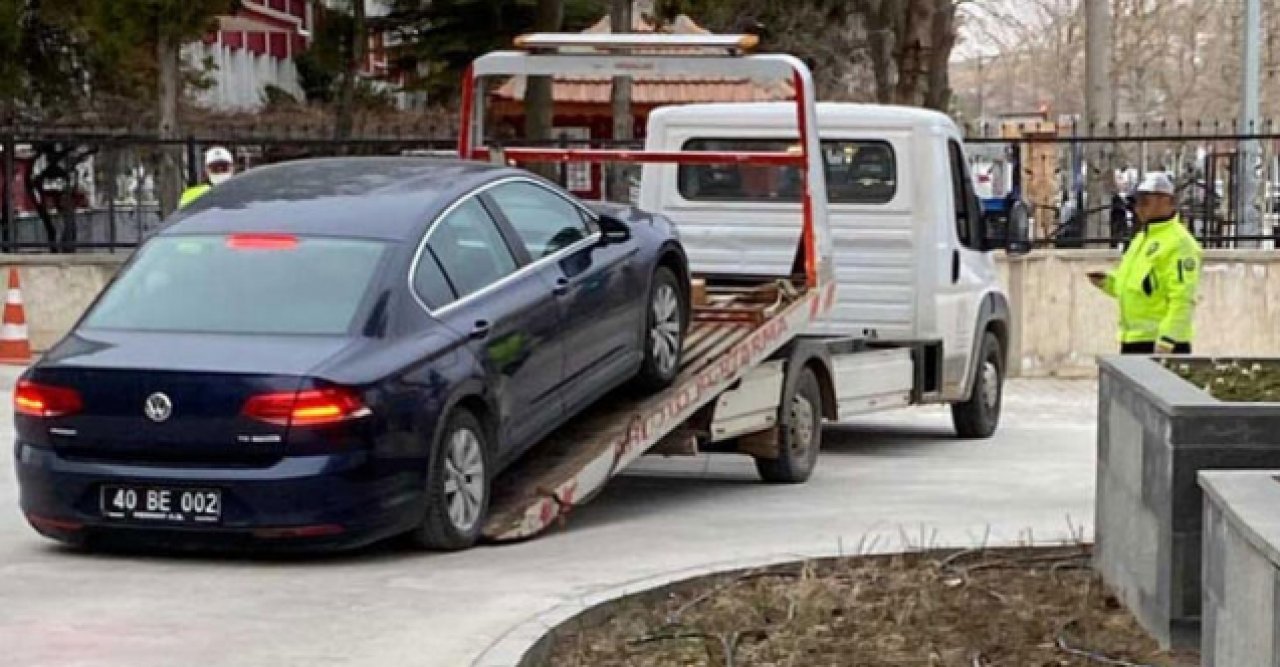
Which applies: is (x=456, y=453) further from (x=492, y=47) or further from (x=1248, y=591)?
(x=492, y=47)

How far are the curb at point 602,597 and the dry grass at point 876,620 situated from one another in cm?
6

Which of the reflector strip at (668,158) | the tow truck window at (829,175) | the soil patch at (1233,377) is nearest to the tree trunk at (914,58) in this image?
the tow truck window at (829,175)

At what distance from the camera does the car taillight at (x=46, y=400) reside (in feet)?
28.9

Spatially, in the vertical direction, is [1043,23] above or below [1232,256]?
above

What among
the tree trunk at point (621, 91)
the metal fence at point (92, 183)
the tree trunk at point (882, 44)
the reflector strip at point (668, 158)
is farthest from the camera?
the tree trunk at point (882, 44)

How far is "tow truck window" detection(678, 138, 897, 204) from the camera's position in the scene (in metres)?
14.1

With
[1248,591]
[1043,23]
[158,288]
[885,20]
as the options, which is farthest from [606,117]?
[1043,23]

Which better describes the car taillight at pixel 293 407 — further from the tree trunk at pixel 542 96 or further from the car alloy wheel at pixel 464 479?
→ the tree trunk at pixel 542 96

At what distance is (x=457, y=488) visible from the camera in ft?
30.2

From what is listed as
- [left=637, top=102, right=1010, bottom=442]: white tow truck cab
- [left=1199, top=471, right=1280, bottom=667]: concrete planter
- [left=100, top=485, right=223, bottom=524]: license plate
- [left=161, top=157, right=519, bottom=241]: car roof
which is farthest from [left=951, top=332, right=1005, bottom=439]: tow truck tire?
[left=1199, top=471, right=1280, bottom=667]: concrete planter

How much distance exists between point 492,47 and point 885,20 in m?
6.54

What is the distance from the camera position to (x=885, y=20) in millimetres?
29391

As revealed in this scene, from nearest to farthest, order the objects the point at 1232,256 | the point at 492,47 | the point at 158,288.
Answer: the point at 158,288 → the point at 1232,256 → the point at 492,47

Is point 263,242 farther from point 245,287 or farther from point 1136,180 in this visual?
point 1136,180
